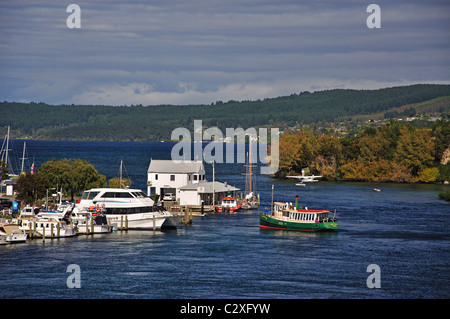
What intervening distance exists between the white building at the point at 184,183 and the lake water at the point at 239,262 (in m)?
6.23

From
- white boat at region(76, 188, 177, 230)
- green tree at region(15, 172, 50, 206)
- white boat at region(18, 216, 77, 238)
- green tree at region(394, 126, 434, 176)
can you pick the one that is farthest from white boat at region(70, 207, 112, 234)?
green tree at region(394, 126, 434, 176)

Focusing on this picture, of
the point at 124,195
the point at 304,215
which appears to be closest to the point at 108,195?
the point at 124,195

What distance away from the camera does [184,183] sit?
99562 mm

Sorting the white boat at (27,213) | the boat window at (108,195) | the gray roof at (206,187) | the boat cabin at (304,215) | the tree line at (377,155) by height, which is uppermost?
the tree line at (377,155)

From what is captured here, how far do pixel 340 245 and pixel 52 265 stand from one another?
2952cm

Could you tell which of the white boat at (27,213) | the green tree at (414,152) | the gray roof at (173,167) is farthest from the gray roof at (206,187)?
the green tree at (414,152)

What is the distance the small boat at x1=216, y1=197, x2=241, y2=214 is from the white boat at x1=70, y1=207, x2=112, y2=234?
24.0 metres

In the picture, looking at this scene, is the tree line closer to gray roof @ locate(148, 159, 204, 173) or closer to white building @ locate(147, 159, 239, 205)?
white building @ locate(147, 159, 239, 205)

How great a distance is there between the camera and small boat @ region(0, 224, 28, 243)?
68.0m

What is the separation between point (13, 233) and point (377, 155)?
120087 mm

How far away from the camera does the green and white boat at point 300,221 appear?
79750 mm

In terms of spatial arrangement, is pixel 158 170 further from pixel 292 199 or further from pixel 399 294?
pixel 399 294

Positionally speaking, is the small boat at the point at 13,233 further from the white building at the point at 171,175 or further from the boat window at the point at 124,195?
the white building at the point at 171,175

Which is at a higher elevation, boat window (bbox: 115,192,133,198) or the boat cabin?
boat window (bbox: 115,192,133,198)
